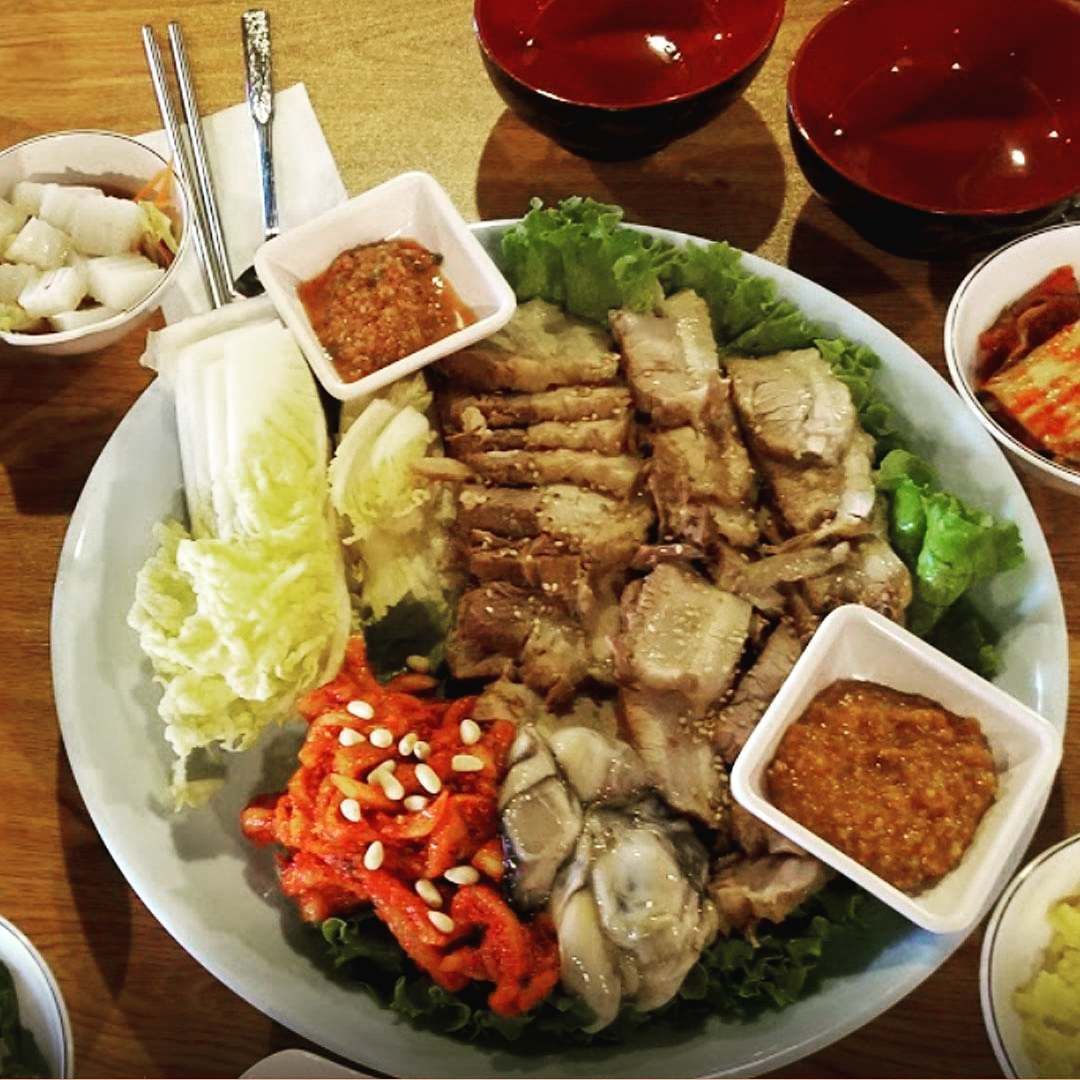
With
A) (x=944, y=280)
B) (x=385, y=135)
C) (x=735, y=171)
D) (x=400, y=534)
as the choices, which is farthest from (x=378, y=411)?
(x=944, y=280)

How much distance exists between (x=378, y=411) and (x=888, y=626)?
3.99 feet

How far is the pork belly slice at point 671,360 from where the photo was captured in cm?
242

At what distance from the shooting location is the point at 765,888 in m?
1.98

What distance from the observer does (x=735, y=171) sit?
120 inches

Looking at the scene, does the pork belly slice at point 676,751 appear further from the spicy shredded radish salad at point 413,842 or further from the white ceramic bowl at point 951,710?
the spicy shredded radish salad at point 413,842

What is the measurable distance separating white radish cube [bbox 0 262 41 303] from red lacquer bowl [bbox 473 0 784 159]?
4.12 ft

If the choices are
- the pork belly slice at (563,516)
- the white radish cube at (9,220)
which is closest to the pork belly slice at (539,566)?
the pork belly slice at (563,516)

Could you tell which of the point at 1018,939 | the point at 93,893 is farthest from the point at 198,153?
the point at 1018,939

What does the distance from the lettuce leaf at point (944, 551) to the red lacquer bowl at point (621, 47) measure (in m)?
1.12

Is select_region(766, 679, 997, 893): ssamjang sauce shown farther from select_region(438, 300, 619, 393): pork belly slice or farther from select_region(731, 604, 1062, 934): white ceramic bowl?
select_region(438, 300, 619, 393): pork belly slice

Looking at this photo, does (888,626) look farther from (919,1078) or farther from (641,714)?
(919,1078)

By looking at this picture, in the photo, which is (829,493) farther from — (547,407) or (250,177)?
(250,177)

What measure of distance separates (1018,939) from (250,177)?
8.70ft

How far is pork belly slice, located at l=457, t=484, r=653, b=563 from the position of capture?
2.36m
